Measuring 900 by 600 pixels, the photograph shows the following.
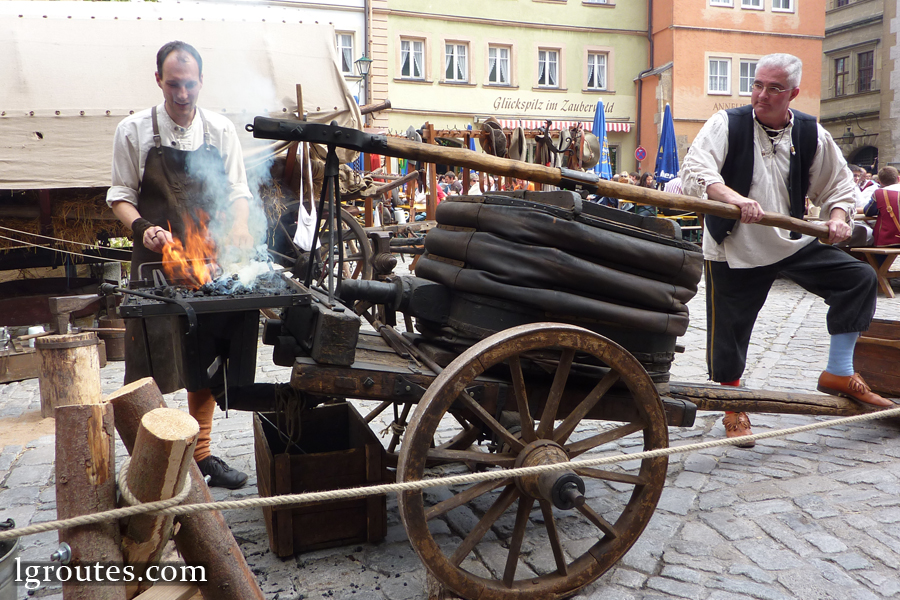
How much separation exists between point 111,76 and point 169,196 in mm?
4900

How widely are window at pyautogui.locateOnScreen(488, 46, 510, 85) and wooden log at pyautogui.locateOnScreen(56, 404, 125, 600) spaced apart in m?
26.6

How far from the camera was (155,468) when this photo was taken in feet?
5.30

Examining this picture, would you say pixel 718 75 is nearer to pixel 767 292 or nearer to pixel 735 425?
pixel 767 292

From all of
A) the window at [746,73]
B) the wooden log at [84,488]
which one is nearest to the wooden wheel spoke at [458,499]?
the wooden log at [84,488]

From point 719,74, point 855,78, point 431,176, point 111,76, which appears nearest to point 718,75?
point 719,74

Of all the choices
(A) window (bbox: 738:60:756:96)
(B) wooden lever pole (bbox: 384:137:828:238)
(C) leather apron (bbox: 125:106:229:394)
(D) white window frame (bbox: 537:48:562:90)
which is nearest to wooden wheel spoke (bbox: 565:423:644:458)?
(B) wooden lever pole (bbox: 384:137:828:238)

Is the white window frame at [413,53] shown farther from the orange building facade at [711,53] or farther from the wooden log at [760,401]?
the wooden log at [760,401]

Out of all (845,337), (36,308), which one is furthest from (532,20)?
(845,337)

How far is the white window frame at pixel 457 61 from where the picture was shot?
85.3 feet

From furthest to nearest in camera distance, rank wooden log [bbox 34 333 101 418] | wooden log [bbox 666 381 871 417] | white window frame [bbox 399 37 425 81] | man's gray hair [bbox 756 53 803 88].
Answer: white window frame [bbox 399 37 425 81]
man's gray hair [bbox 756 53 803 88]
wooden log [bbox 666 381 871 417]
wooden log [bbox 34 333 101 418]

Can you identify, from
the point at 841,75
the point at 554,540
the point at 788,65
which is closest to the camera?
the point at 554,540

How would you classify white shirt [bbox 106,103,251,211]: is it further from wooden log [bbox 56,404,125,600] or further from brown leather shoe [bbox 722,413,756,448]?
brown leather shoe [bbox 722,413,756,448]

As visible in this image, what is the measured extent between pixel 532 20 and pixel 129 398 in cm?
2780

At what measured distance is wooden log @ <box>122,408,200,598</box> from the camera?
62.7 inches
